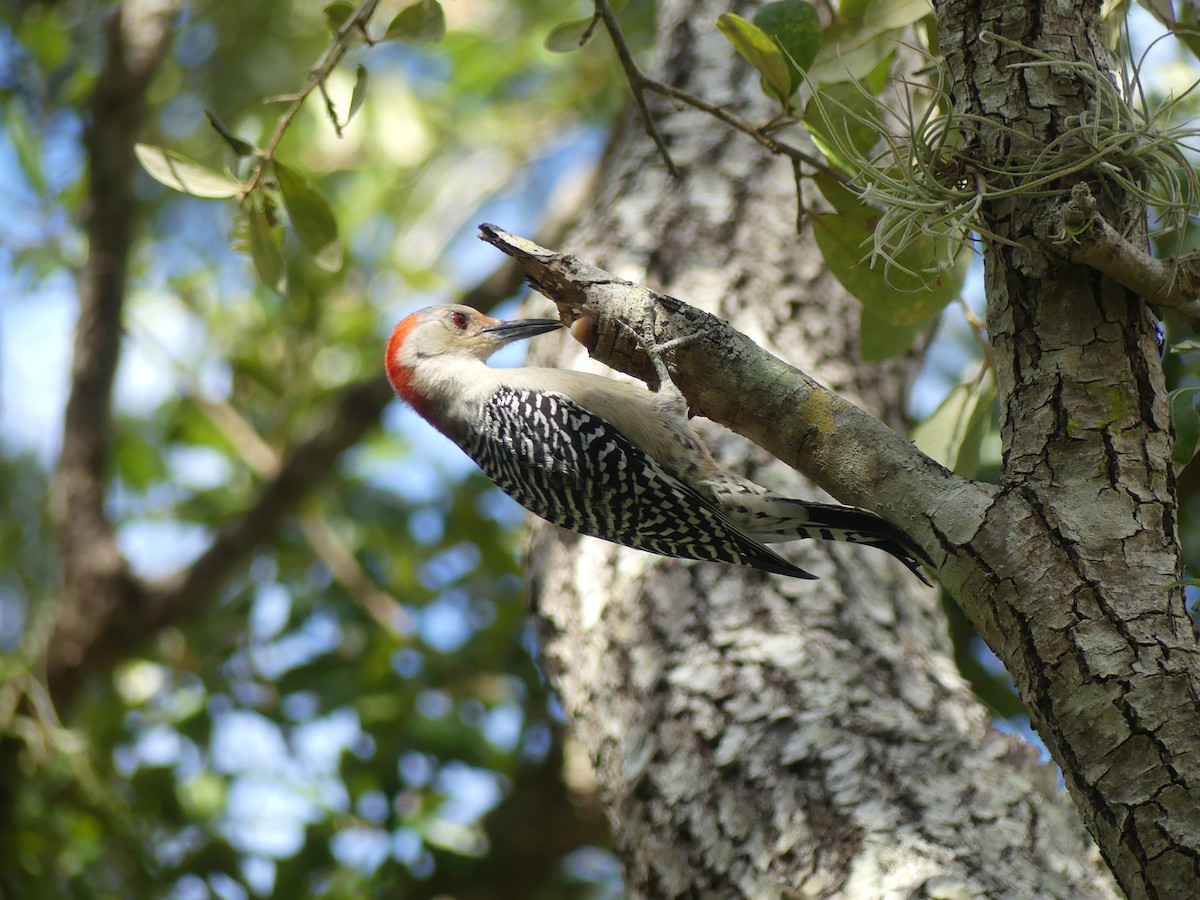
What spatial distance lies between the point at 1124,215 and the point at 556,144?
4540mm

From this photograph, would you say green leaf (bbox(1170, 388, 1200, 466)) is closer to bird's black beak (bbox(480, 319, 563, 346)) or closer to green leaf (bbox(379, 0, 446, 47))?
green leaf (bbox(379, 0, 446, 47))

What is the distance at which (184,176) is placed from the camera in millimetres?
2680

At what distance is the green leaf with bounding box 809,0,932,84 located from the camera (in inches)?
99.9

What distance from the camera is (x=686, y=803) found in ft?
9.71

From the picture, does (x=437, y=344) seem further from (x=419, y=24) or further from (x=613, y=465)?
(x=419, y=24)

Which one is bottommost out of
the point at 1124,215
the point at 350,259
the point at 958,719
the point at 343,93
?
the point at 958,719

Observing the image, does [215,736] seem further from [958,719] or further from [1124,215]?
[1124,215]

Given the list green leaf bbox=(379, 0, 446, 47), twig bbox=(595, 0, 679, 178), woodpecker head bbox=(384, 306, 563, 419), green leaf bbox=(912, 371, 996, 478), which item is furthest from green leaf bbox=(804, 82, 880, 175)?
woodpecker head bbox=(384, 306, 563, 419)

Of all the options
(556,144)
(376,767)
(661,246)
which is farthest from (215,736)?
(556,144)

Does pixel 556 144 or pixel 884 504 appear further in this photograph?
pixel 556 144

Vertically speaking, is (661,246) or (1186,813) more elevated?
(661,246)

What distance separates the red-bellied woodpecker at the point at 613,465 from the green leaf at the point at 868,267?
0.52m

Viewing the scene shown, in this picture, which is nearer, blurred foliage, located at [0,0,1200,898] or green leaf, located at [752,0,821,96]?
green leaf, located at [752,0,821,96]

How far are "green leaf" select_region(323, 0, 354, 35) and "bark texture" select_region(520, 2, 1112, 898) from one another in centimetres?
115
